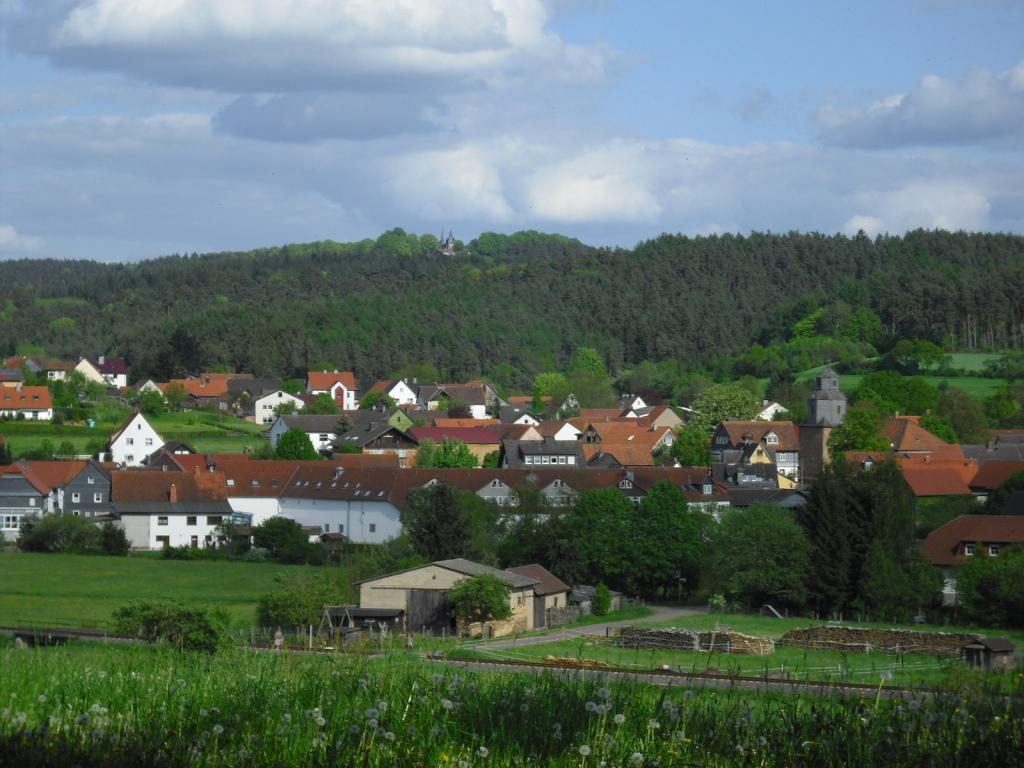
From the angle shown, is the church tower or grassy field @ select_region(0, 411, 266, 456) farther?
grassy field @ select_region(0, 411, 266, 456)

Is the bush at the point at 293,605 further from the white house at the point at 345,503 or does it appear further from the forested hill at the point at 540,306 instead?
the forested hill at the point at 540,306

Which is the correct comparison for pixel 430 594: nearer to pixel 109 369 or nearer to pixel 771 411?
pixel 771 411

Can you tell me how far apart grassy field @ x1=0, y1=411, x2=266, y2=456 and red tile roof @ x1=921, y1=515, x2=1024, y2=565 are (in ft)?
159

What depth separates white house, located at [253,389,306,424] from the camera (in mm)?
111588

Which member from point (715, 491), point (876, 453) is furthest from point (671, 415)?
point (715, 491)

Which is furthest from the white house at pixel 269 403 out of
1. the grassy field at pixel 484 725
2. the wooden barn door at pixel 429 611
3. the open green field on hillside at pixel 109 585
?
the grassy field at pixel 484 725

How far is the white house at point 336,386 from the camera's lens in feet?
408

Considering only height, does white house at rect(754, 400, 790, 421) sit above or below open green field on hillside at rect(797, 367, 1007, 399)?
below

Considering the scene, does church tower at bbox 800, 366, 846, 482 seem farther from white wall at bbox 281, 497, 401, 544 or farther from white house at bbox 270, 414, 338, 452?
white house at bbox 270, 414, 338, 452

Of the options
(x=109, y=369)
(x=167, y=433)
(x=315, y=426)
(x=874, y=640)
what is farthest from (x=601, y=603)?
(x=109, y=369)

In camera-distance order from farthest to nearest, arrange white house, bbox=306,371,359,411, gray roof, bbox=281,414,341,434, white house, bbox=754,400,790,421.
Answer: white house, bbox=306,371,359,411 → white house, bbox=754,400,790,421 → gray roof, bbox=281,414,341,434

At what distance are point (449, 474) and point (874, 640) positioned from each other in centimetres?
3083

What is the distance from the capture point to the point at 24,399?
9488cm

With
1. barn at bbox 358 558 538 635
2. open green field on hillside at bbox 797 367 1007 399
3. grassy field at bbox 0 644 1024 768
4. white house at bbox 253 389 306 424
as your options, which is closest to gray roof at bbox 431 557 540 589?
barn at bbox 358 558 538 635
